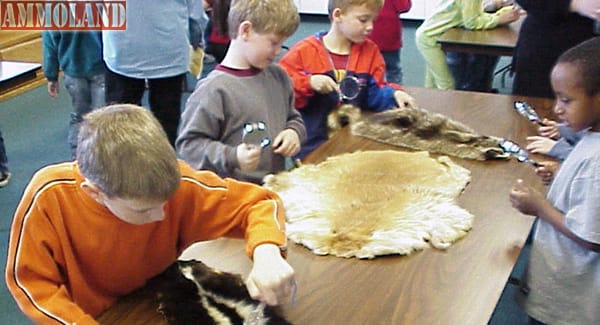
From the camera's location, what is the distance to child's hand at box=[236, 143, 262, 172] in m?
1.42

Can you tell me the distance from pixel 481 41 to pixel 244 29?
5.34ft

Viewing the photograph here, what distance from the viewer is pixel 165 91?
2686 millimetres

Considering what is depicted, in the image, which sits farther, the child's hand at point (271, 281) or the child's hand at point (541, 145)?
the child's hand at point (541, 145)

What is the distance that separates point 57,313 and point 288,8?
950mm

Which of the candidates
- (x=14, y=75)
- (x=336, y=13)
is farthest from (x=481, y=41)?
(x=14, y=75)

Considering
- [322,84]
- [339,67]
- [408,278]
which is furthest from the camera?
[339,67]

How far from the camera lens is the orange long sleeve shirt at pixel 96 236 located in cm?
95

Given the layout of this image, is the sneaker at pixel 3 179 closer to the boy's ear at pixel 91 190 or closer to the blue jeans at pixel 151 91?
the blue jeans at pixel 151 91

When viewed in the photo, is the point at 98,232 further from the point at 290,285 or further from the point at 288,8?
the point at 288,8

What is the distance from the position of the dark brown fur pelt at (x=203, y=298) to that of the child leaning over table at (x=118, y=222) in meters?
0.04

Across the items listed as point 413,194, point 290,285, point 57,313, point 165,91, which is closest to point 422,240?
point 413,194

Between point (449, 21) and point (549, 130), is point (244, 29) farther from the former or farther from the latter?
point (449, 21)

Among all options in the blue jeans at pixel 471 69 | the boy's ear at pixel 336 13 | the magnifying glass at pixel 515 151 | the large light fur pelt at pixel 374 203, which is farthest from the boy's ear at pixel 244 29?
the blue jeans at pixel 471 69

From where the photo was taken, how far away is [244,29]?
1570mm
